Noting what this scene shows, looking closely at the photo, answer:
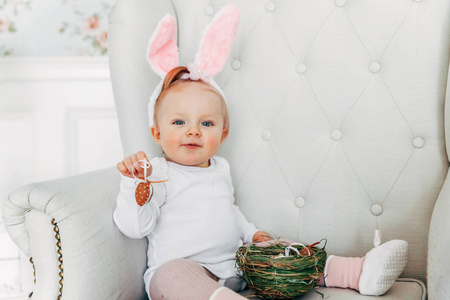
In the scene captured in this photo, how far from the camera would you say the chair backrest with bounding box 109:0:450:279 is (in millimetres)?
1088

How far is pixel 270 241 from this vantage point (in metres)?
1.06

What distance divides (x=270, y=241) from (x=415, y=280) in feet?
1.10

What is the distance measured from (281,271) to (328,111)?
0.48 m

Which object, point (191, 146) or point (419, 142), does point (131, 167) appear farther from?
point (419, 142)

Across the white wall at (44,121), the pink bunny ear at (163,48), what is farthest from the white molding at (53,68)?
the pink bunny ear at (163,48)

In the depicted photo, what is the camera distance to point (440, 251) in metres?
0.85

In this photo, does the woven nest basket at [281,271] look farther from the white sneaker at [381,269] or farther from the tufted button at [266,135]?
the tufted button at [266,135]

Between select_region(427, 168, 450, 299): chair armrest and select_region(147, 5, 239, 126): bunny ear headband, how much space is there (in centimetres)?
57

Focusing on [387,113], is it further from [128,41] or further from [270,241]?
[128,41]

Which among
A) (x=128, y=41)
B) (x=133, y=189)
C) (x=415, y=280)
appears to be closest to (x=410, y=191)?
(x=415, y=280)

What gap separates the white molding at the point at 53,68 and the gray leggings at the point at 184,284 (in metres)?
0.89

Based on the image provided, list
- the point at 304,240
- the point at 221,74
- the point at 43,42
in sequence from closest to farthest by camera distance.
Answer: the point at 304,240
the point at 221,74
the point at 43,42

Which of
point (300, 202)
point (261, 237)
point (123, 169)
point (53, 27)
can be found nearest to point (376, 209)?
point (300, 202)

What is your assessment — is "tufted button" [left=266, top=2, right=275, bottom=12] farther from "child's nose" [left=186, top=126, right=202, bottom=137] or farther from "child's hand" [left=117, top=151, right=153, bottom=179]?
"child's hand" [left=117, top=151, right=153, bottom=179]
